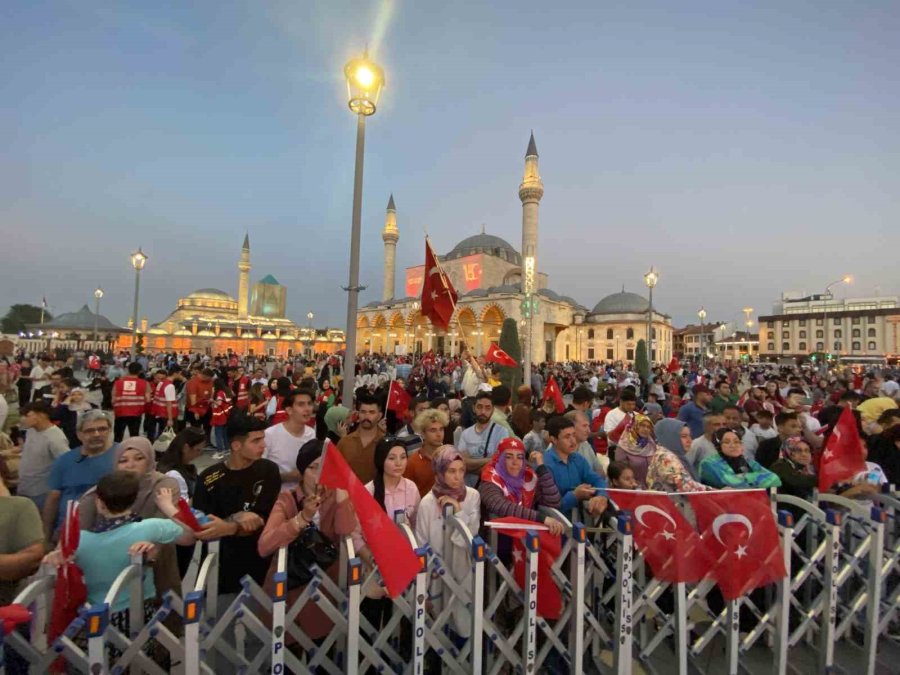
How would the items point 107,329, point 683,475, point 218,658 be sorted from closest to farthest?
1. point 218,658
2. point 683,475
3. point 107,329

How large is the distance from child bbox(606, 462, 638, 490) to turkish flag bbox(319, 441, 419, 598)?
2.11 metres

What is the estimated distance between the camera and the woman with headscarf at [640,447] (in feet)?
15.2

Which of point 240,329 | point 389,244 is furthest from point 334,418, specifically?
point 240,329

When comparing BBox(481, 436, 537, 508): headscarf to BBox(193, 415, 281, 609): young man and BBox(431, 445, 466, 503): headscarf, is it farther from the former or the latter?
BBox(193, 415, 281, 609): young man

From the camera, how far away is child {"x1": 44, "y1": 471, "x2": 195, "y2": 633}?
7.38 feet

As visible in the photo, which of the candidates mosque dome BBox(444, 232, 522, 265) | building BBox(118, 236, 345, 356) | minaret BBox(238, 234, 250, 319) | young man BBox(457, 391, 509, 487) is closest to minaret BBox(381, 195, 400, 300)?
mosque dome BBox(444, 232, 522, 265)

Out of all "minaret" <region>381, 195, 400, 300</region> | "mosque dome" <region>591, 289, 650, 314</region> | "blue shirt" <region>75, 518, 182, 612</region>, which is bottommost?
"blue shirt" <region>75, 518, 182, 612</region>

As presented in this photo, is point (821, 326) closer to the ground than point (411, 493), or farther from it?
farther from it

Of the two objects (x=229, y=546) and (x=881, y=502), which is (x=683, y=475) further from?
(x=229, y=546)

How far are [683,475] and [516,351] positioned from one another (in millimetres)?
23594

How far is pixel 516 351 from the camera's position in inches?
1067

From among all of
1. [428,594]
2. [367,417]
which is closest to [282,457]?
[367,417]

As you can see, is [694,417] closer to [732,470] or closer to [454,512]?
[732,470]

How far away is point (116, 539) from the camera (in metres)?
2.30
